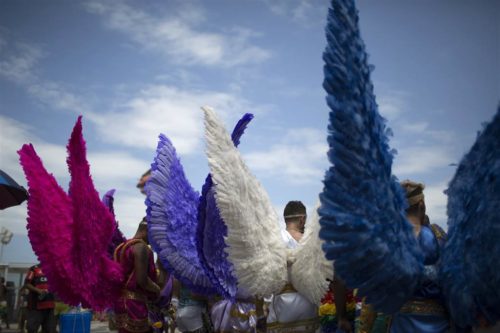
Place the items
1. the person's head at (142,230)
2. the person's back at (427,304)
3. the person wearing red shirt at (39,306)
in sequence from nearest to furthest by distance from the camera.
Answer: the person's back at (427,304) < the person's head at (142,230) < the person wearing red shirt at (39,306)

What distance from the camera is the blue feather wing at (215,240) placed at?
4336 millimetres

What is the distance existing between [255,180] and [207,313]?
7.78 ft

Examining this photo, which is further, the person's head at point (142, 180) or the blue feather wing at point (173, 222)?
the person's head at point (142, 180)

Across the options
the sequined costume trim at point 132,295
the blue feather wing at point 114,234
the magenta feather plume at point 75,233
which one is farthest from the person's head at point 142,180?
the sequined costume trim at point 132,295

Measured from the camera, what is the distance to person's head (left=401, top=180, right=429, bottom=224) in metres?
3.03

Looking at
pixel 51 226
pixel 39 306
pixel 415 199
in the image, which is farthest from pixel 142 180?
pixel 39 306

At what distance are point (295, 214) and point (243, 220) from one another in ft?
5.30

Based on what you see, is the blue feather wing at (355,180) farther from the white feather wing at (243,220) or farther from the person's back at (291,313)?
the person's back at (291,313)

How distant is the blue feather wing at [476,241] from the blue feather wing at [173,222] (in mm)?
2876

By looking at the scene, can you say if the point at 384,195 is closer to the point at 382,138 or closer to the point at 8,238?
the point at 382,138

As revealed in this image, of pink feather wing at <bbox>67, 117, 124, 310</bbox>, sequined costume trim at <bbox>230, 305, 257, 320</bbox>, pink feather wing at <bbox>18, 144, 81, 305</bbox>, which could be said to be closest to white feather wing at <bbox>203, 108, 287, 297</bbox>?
sequined costume trim at <bbox>230, 305, 257, 320</bbox>

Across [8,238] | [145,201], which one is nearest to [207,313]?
[145,201]

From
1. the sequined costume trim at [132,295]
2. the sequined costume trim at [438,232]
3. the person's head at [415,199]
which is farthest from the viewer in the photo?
the sequined costume trim at [132,295]

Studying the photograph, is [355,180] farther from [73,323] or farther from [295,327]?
[73,323]
